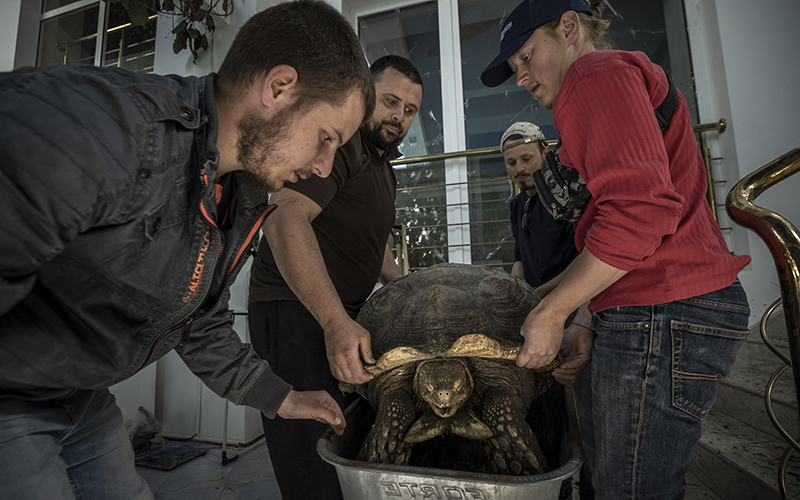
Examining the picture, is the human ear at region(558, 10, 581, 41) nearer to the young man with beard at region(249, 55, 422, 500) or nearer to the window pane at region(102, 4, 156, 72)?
the young man with beard at region(249, 55, 422, 500)

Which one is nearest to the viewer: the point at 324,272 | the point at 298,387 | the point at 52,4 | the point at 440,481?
the point at 440,481

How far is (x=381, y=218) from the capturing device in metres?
1.92

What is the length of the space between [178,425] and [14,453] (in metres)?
3.60

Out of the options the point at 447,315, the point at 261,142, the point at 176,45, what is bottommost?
the point at 447,315

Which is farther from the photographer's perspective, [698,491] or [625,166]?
[698,491]

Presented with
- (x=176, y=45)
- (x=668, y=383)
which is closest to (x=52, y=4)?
(x=176, y=45)

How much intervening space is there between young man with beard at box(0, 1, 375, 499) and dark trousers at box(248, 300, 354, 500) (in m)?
0.47

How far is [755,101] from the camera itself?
3506mm

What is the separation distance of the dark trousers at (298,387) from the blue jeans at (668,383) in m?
1.08

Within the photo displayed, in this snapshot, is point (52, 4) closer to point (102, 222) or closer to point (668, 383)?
point (102, 222)

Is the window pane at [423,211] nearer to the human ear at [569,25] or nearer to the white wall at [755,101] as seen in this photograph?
the white wall at [755,101]

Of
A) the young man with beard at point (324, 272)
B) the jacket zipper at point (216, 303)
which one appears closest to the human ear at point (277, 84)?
the jacket zipper at point (216, 303)

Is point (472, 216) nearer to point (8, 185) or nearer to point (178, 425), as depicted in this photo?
point (178, 425)

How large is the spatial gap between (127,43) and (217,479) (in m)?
5.25
